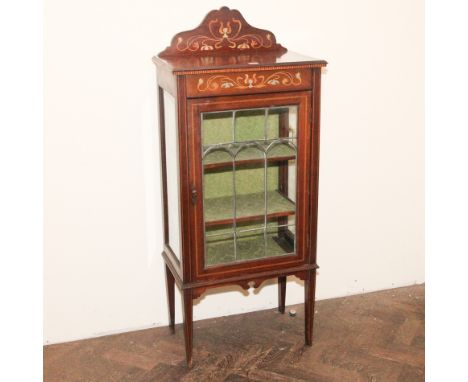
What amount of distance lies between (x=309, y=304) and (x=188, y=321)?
667mm

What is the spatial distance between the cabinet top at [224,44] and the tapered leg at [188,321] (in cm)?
113

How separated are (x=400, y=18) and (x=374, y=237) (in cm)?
135

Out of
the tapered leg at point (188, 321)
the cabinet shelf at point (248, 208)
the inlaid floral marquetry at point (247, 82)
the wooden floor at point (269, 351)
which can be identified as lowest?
the wooden floor at point (269, 351)

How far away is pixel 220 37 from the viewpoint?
3264 millimetres

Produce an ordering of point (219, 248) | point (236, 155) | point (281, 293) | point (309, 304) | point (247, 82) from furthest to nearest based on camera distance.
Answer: point (281, 293), point (309, 304), point (219, 248), point (236, 155), point (247, 82)

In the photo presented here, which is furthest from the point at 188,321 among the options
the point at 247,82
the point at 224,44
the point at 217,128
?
the point at 224,44

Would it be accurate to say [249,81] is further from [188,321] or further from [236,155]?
[188,321]

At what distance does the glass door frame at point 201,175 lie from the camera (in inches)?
116

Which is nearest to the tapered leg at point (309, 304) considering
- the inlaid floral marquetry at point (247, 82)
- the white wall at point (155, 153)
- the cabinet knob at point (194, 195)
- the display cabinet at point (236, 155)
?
the display cabinet at point (236, 155)

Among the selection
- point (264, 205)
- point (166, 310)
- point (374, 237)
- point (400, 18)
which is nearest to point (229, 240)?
point (264, 205)

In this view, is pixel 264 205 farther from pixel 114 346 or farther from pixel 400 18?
pixel 400 18

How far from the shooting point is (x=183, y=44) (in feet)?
10.6

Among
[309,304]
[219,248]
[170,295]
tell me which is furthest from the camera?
[170,295]

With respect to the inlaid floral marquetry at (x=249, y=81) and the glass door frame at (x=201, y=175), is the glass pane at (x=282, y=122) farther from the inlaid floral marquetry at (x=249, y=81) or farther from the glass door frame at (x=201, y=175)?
the inlaid floral marquetry at (x=249, y=81)
